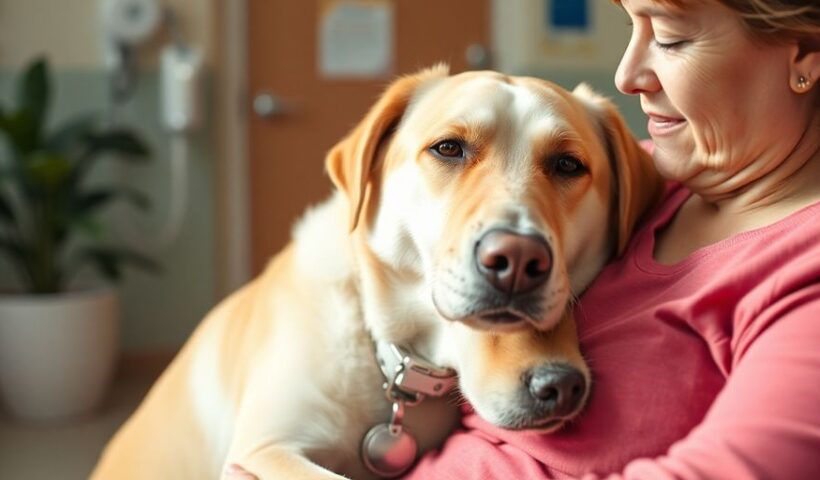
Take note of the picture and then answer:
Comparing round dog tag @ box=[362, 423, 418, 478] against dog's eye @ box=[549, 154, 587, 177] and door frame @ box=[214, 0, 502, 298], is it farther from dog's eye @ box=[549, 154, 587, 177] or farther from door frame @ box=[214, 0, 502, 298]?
door frame @ box=[214, 0, 502, 298]

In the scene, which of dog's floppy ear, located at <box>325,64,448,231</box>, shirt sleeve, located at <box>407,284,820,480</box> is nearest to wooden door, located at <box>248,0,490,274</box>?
dog's floppy ear, located at <box>325,64,448,231</box>

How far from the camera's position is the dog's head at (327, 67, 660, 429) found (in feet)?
3.06

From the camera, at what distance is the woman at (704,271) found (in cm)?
79

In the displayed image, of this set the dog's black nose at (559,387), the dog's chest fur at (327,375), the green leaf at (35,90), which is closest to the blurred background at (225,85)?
the green leaf at (35,90)

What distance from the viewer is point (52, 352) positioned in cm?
324

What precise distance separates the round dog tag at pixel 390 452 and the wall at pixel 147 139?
3034 mm

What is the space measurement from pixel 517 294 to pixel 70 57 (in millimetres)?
3467

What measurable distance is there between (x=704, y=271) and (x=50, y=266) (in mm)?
3048

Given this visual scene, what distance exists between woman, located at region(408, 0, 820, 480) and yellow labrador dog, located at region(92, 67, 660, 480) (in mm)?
51

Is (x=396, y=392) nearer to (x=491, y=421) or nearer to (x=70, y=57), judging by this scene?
(x=491, y=421)

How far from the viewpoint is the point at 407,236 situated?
1174 mm

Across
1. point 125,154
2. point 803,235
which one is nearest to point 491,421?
point 803,235

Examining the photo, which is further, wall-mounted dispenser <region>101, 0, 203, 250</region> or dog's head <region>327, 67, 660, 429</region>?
wall-mounted dispenser <region>101, 0, 203, 250</region>

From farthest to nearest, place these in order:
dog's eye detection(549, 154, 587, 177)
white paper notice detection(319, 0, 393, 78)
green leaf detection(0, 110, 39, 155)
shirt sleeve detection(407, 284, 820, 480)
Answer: white paper notice detection(319, 0, 393, 78)
green leaf detection(0, 110, 39, 155)
dog's eye detection(549, 154, 587, 177)
shirt sleeve detection(407, 284, 820, 480)
